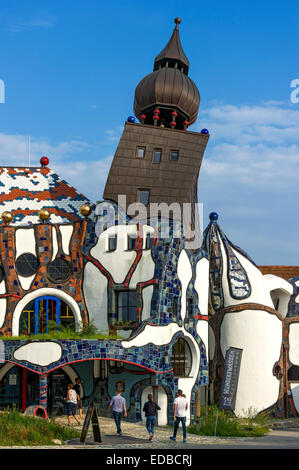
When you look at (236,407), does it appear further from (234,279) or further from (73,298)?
(73,298)

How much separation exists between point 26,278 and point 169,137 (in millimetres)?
8735

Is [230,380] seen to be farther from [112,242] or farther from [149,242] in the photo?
[112,242]

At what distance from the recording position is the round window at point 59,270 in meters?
21.3

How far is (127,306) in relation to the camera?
21172 millimetres

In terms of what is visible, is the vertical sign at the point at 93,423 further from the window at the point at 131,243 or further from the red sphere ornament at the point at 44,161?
the red sphere ornament at the point at 44,161

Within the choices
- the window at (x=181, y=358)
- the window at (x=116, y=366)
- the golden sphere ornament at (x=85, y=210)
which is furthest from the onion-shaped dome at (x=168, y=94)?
the window at (x=116, y=366)

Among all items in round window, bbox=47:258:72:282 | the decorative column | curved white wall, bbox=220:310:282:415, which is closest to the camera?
the decorative column

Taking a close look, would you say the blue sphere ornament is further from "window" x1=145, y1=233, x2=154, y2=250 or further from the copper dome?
the copper dome

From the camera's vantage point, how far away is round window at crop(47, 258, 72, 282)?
21.3 meters

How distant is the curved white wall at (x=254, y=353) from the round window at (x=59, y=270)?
579cm

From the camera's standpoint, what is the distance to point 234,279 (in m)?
23.5

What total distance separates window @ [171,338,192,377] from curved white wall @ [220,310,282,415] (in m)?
2.44

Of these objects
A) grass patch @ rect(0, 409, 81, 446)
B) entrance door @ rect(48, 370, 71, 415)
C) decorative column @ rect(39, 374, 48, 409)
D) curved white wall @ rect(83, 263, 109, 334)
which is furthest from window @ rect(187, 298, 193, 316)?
grass patch @ rect(0, 409, 81, 446)
